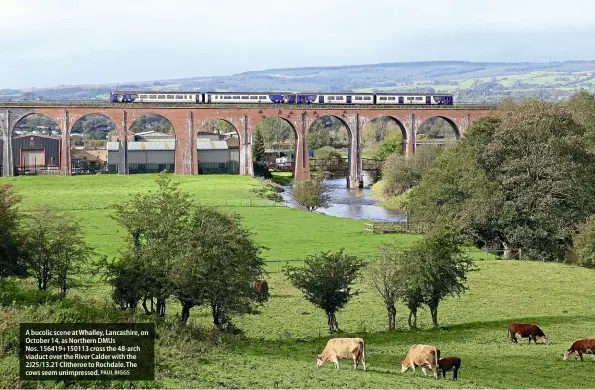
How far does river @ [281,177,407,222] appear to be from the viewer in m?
78.4

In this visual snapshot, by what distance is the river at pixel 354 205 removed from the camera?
257ft

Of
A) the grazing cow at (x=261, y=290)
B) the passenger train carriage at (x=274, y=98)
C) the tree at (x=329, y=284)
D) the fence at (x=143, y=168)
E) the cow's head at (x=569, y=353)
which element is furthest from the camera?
the fence at (x=143, y=168)

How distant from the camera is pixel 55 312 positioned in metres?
26.7

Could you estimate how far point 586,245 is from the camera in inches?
1961

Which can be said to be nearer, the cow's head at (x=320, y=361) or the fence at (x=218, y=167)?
the cow's head at (x=320, y=361)

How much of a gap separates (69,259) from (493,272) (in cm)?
2302

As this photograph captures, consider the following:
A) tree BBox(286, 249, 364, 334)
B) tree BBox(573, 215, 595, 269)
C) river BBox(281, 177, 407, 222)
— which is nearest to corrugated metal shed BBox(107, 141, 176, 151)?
river BBox(281, 177, 407, 222)

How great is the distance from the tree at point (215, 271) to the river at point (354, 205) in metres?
42.7

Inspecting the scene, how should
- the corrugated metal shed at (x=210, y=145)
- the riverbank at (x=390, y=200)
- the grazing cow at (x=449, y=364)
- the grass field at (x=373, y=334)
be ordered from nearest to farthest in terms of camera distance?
the grass field at (x=373, y=334)
the grazing cow at (x=449, y=364)
the riverbank at (x=390, y=200)
the corrugated metal shed at (x=210, y=145)

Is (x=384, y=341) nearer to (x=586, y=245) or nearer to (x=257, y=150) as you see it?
(x=586, y=245)

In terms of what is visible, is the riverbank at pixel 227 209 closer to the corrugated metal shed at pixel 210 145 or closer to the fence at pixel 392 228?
the fence at pixel 392 228

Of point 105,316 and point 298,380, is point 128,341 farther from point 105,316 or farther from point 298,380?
point 298,380

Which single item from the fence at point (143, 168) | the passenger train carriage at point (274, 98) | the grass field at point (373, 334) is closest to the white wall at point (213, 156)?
the fence at point (143, 168)

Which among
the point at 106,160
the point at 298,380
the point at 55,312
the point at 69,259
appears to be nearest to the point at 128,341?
the point at 55,312
